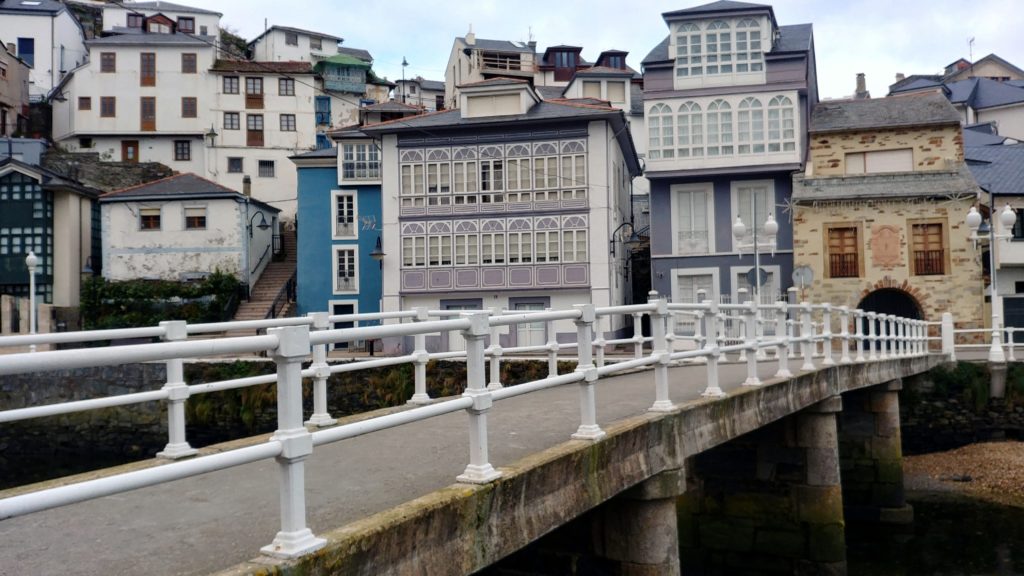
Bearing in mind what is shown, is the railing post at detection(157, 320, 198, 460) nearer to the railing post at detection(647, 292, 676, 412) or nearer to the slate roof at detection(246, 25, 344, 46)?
the railing post at detection(647, 292, 676, 412)

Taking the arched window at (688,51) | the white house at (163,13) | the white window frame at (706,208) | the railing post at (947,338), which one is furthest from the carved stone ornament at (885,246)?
the white house at (163,13)

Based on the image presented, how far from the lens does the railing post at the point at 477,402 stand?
5.26 m

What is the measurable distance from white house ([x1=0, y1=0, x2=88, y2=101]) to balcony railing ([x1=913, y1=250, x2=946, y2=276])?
51.1 meters

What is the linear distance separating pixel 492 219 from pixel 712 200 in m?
8.32

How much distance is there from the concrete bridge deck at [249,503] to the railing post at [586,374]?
19 centimetres

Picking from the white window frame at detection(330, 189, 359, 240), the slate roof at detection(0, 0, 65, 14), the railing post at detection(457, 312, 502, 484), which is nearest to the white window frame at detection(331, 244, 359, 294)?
the white window frame at detection(330, 189, 359, 240)

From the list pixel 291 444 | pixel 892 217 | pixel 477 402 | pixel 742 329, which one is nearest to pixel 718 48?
pixel 892 217

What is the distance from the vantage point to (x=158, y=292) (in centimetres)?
3656

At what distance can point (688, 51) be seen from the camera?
109 ft

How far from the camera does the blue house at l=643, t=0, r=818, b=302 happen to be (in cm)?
3269

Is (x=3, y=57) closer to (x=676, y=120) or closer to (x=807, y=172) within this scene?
(x=676, y=120)

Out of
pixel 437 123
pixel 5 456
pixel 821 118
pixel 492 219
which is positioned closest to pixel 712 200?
pixel 821 118

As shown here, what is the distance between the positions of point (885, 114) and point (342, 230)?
21823 millimetres

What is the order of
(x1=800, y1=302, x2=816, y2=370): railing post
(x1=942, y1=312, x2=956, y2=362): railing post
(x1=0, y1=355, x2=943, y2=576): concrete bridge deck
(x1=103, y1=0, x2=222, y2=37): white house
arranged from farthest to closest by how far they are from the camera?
(x1=103, y1=0, x2=222, y2=37): white house → (x1=942, y1=312, x2=956, y2=362): railing post → (x1=800, y1=302, x2=816, y2=370): railing post → (x1=0, y1=355, x2=943, y2=576): concrete bridge deck
